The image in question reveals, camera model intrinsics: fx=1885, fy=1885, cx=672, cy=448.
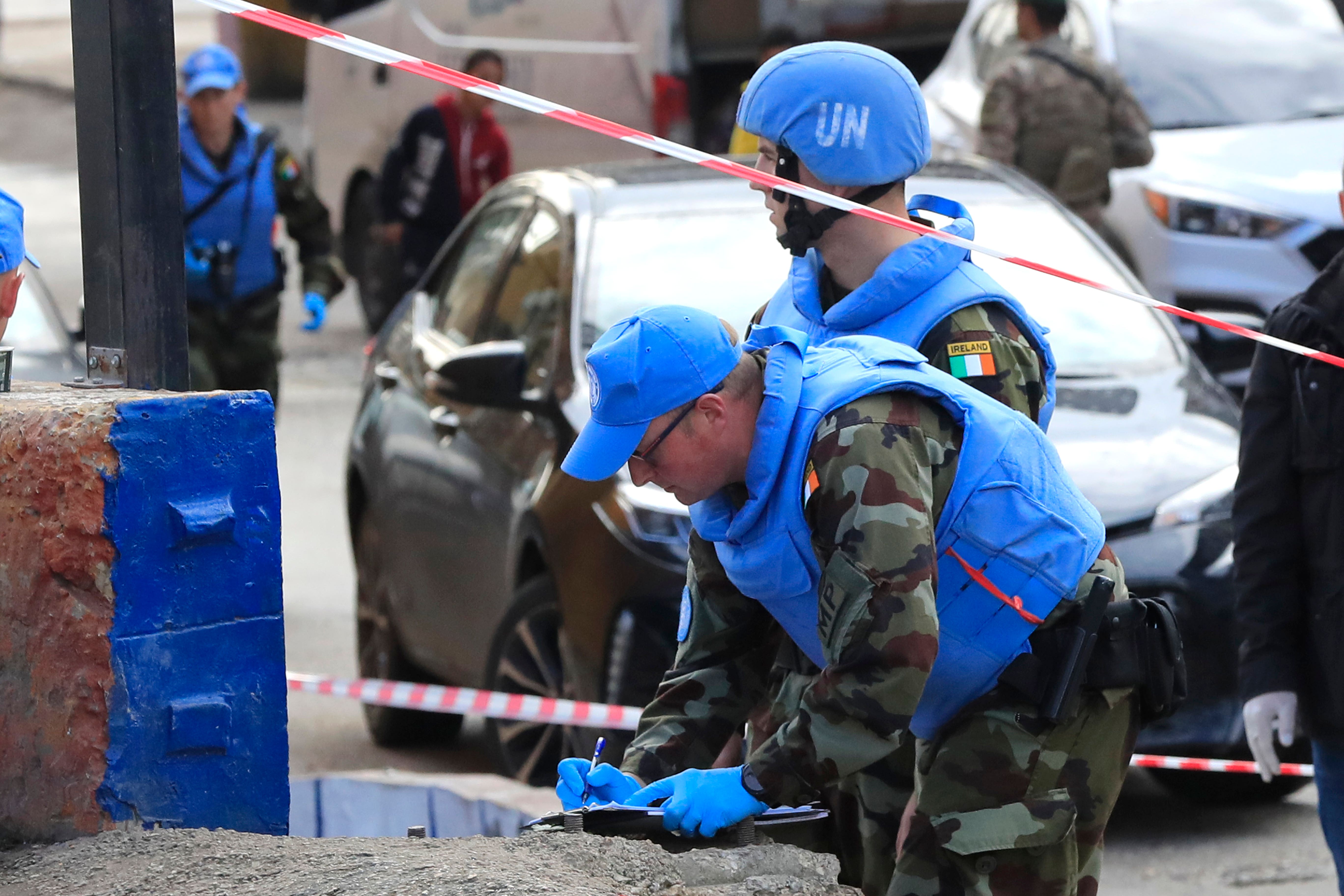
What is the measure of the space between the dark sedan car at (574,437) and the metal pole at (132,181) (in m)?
1.89

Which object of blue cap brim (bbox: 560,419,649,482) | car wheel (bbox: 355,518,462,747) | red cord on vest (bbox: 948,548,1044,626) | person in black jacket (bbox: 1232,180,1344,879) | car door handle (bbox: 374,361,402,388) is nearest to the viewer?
A: blue cap brim (bbox: 560,419,649,482)

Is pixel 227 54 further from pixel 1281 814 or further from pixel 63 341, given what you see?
pixel 1281 814

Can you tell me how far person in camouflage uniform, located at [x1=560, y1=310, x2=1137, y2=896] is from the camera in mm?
A: 2482

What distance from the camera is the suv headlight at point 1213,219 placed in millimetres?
8234

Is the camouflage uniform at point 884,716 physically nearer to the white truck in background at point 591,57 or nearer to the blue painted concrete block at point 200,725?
the blue painted concrete block at point 200,725

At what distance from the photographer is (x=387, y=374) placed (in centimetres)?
641

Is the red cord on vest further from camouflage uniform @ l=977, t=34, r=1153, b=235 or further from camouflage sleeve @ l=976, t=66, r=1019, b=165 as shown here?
camouflage sleeve @ l=976, t=66, r=1019, b=165

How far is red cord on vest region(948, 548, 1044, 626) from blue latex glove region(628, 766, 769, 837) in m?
0.43

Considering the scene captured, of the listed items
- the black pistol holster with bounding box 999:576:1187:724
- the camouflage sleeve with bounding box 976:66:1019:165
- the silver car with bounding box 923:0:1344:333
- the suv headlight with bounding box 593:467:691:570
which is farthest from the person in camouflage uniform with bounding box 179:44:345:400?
the black pistol holster with bounding box 999:576:1187:724

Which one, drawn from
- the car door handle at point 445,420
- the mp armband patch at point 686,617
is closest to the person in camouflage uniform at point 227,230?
the car door handle at point 445,420

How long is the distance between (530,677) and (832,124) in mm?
2395

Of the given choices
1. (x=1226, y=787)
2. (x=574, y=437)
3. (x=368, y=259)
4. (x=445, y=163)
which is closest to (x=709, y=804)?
(x=574, y=437)

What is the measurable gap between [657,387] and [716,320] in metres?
0.16

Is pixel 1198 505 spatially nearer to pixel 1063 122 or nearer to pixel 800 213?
pixel 800 213
